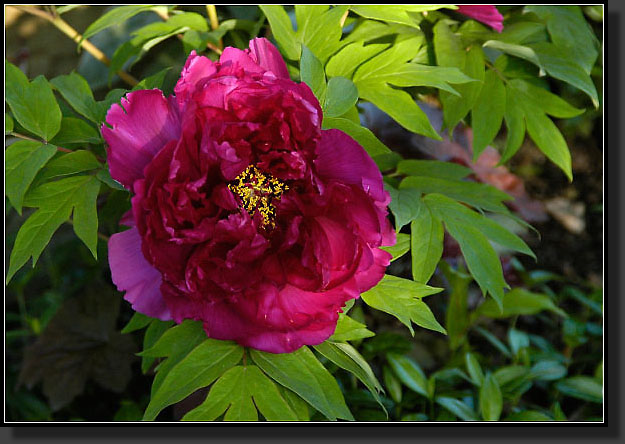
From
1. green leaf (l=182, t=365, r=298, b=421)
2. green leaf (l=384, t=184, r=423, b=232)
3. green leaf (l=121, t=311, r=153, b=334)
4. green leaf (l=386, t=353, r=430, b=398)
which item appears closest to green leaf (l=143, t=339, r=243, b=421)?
green leaf (l=182, t=365, r=298, b=421)

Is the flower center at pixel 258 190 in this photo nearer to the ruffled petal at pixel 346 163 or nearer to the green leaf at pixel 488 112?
the ruffled petal at pixel 346 163

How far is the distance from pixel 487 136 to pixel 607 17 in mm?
249

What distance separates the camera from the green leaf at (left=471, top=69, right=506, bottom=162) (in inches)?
32.9

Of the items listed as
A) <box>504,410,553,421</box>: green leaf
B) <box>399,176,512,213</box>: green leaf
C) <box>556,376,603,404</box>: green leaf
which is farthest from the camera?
<box>556,376,603,404</box>: green leaf

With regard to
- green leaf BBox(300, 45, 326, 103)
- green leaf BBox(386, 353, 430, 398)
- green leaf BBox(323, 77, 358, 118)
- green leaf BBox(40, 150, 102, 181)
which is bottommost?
green leaf BBox(386, 353, 430, 398)

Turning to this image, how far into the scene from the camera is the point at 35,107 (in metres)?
0.71

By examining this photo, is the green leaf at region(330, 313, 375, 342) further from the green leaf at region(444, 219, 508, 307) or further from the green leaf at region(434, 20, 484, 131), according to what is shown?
the green leaf at region(434, 20, 484, 131)

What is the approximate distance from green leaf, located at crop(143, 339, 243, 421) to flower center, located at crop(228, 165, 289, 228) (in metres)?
0.14

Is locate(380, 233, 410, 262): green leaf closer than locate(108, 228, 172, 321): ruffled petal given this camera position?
No

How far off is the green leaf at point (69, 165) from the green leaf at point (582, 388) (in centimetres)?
84

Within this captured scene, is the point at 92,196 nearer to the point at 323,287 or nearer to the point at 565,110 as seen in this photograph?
the point at 323,287

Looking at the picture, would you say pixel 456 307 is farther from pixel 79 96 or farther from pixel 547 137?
pixel 79 96

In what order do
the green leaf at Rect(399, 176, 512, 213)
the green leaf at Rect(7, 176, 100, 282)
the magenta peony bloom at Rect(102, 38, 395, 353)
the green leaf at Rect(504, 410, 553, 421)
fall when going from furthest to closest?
1. the green leaf at Rect(504, 410, 553, 421)
2. the green leaf at Rect(399, 176, 512, 213)
3. the green leaf at Rect(7, 176, 100, 282)
4. the magenta peony bloom at Rect(102, 38, 395, 353)

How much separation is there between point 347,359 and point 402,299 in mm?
92
